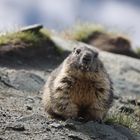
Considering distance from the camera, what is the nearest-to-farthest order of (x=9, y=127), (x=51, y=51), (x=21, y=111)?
1. (x=9, y=127)
2. (x=21, y=111)
3. (x=51, y=51)

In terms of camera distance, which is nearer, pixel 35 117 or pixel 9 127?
pixel 9 127

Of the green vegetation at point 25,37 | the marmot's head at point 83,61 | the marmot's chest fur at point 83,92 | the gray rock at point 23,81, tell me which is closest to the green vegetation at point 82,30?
the green vegetation at point 25,37

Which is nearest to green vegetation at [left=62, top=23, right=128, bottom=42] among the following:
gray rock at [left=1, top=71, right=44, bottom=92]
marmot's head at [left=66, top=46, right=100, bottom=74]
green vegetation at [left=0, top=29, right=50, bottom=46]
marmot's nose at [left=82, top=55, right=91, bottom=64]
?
green vegetation at [left=0, top=29, right=50, bottom=46]

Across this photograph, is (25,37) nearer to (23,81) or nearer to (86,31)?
(23,81)

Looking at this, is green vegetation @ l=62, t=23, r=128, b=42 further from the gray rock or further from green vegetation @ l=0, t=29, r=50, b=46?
the gray rock

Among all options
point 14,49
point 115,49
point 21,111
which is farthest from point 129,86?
point 21,111

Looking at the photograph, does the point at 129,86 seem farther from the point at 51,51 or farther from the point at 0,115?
the point at 0,115

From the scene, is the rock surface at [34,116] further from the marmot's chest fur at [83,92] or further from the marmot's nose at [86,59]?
the marmot's nose at [86,59]

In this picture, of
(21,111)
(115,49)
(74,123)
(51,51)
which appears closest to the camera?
(74,123)
